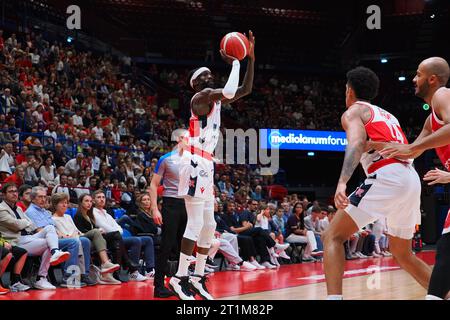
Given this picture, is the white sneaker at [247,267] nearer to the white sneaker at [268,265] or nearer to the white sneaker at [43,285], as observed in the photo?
the white sneaker at [268,265]

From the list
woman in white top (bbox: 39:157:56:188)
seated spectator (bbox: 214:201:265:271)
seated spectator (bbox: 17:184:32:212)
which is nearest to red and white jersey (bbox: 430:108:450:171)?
seated spectator (bbox: 17:184:32:212)

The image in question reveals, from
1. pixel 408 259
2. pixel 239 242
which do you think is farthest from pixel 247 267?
pixel 408 259

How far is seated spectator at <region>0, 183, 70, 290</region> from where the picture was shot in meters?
6.46

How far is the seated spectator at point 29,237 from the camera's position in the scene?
6.46 m

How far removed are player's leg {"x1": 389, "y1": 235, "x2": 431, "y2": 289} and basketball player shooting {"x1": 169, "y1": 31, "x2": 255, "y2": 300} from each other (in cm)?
176

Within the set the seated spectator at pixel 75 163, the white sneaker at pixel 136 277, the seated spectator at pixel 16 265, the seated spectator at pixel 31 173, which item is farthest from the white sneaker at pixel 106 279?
the seated spectator at pixel 75 163

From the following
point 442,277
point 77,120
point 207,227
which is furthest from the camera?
point 77,120

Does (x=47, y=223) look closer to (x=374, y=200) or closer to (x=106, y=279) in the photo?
(x=106, y=279)

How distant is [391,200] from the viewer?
386cm

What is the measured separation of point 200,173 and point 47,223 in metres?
2.65

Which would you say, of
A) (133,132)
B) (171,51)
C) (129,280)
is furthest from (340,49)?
(129,280)

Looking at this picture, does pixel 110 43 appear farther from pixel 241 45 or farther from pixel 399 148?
pixel 399 148

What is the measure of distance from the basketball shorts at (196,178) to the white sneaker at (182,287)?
2.40 ft
